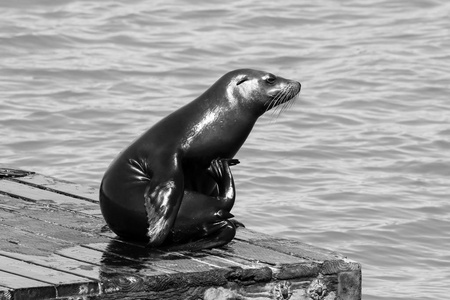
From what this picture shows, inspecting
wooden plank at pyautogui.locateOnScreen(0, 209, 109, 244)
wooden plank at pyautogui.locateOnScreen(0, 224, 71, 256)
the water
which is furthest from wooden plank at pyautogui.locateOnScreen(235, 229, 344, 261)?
the water

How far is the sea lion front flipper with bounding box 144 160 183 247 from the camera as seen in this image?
19.7 feet

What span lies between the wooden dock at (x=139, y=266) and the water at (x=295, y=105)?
7.78 ft

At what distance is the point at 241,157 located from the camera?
11.8 m

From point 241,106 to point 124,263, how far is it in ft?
3.42

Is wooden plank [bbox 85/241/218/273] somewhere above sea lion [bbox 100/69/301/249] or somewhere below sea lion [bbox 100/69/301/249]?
below

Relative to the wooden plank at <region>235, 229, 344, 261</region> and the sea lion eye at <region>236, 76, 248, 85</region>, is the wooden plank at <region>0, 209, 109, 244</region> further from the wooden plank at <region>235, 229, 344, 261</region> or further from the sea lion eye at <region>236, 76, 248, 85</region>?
the sea lion eye at <region>236, 76, 248, 85</region>

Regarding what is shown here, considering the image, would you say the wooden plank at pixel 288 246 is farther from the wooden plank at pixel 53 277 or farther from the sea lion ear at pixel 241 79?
the wooden plank at pixel 53 277

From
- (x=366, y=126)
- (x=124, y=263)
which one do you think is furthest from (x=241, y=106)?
(x=366, y=126)

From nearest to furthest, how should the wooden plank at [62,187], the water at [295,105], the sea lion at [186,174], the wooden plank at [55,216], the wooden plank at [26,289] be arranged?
the wooden plank at [26,289] → the sea lion at [186,174] → the wooden plank at [55,216] → the wooden plank at [62,187] → the water at [295,105]

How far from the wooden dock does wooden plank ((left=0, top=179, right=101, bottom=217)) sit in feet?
0.27

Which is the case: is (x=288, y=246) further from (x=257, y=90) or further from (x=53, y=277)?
(x=53, y=277)

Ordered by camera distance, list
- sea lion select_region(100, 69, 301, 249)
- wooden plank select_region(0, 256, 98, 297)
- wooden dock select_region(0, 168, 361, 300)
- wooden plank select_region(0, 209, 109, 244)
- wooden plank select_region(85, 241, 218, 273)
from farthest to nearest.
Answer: wooden plank select_region(0, 209, 109, 244) → sea lion select_region(100, 69, 301, 249) → wooden plank select_region(85, 241, 218, 273) → wooden dock select_region(0, 168, 361, 300) → wooden plank select_region(0, 256, 98, 297)

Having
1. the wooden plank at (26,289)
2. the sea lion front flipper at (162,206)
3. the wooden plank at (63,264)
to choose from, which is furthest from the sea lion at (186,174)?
the wooden plank at (26,289)

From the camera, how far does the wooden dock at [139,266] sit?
5504 millimetres
